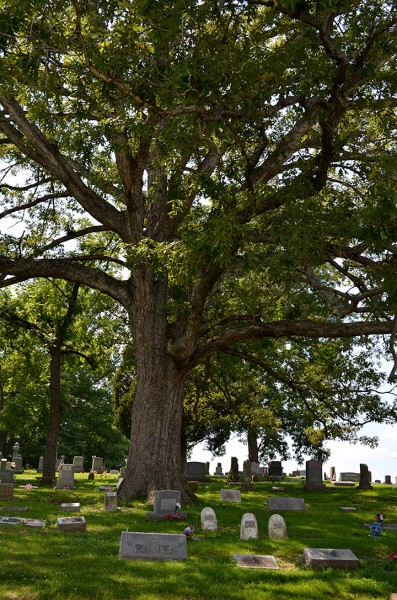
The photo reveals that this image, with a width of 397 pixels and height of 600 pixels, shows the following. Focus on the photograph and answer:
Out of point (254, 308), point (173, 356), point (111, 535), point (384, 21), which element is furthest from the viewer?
point (173, 356)

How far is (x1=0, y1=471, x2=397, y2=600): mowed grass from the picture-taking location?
708 centimetres

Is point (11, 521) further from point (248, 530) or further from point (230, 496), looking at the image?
point (230, 496)

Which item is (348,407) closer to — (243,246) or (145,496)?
(145,496)

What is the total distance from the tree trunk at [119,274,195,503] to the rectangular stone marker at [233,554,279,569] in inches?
236

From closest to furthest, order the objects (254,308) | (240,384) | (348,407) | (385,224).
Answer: (385,224), (254,308), (348,407), (240,384)

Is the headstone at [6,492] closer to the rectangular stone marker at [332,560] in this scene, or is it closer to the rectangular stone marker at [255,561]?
the rectangular stone marker at [255,561]

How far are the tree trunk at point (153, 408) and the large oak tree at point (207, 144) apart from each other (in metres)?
0.04

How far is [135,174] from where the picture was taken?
16.5 meters

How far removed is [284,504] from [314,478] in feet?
34.9

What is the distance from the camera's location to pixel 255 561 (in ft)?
28.9

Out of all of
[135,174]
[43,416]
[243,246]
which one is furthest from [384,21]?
[43,416]

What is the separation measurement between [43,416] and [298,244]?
96.4 feet

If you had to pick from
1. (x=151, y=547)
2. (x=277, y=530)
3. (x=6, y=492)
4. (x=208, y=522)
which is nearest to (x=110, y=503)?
(x=208, y=522)

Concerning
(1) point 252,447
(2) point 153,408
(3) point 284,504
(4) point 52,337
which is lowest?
(3) point 284,504
